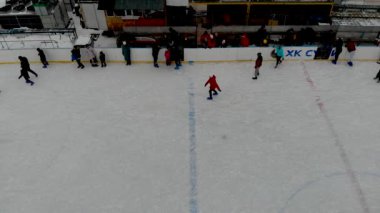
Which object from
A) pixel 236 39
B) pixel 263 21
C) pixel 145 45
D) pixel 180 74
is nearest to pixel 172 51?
pixel 180 74

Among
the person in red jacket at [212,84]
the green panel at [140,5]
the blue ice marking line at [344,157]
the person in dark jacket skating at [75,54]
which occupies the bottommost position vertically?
the blue ice marking line at [344,157]

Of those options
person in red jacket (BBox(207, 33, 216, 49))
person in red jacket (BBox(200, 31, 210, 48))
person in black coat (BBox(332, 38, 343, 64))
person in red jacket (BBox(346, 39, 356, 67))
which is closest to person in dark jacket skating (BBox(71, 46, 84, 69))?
person in red jacket (BBox(200, 31, 210, 48))

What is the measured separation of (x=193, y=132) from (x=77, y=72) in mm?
6529

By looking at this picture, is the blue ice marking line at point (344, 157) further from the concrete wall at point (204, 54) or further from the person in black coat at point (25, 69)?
the person in black coat at point (25, 69)

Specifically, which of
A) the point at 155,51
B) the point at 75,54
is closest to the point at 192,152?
the point at 155,51

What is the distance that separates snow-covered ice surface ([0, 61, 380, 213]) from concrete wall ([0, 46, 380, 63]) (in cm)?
38

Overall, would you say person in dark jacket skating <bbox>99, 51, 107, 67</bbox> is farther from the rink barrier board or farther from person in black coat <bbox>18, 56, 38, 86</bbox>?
person in black coat <bbox>18, 56, 38, 86</bbox>

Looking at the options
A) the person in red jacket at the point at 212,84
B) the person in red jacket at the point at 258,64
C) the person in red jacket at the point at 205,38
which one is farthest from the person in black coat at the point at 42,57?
the person in red jacket at the point at 258,64

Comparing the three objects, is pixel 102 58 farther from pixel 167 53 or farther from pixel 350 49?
pixel 350 49

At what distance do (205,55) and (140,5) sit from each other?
14.5ft

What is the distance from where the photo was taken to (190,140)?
11227 millimetres

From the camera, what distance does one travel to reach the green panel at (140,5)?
649 inches

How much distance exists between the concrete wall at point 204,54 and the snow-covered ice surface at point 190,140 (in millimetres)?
378

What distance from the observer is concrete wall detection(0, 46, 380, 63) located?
49.2 feet
